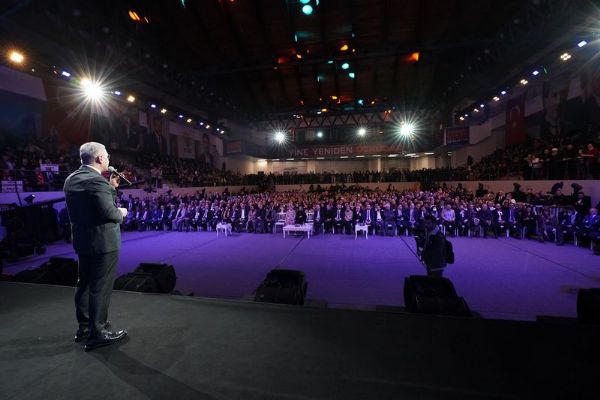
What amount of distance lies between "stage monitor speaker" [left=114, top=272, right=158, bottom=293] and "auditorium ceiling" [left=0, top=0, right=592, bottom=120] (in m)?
11.1

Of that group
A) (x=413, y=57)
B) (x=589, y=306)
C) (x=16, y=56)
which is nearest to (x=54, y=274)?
(x=589, y=306)

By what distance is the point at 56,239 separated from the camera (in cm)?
1044

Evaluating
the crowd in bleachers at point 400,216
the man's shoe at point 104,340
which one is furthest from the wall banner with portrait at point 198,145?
the man's shoe at point 104,340

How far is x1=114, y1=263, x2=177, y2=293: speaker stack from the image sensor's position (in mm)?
3719

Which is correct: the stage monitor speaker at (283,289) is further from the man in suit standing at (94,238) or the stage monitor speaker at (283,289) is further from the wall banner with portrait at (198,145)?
the wall banner with portrait at (198,145)

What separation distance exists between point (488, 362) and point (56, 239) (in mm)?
13370

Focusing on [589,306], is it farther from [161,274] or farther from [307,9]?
[307,9]

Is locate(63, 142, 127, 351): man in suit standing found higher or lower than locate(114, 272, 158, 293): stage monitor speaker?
higher

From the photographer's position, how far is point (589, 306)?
269cm

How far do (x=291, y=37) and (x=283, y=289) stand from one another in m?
15.1

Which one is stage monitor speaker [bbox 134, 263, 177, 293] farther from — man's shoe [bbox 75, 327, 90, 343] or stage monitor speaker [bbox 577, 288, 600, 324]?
stage monitor speaker [bbox 577, 288, 600, 324]

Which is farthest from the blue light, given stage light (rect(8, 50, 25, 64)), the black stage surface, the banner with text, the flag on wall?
the banner with text

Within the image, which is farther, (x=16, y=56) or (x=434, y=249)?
(x=16, y=56)

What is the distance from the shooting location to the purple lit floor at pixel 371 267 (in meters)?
4.76
